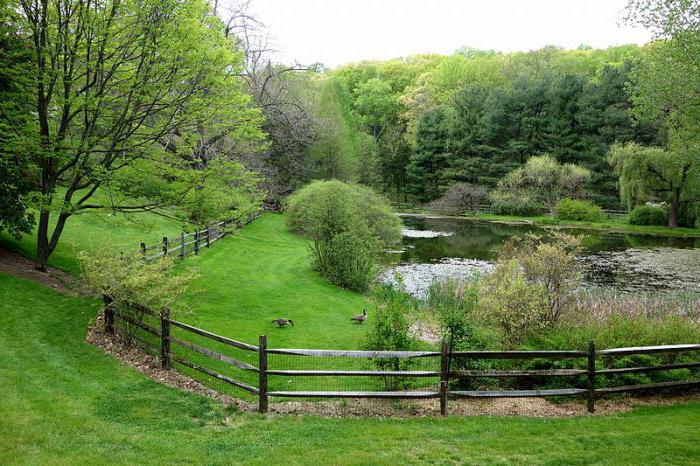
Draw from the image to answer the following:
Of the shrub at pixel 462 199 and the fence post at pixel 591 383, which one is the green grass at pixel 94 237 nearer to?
the fence post at pixel 591 383

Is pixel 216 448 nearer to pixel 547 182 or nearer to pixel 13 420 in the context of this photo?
pixel 13 420

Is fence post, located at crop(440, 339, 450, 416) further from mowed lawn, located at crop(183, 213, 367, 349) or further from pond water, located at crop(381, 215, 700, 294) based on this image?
pond water, located at crop(381, 215, 700, 294)

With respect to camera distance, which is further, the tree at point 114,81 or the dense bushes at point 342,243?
the dense bushes at point 342,243

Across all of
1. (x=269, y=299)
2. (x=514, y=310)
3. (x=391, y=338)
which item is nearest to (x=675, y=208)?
(x=514, y=310)

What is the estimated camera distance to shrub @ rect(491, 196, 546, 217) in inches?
2229

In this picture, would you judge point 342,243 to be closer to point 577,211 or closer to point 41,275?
point 41,275

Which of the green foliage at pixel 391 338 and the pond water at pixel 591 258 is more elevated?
the green foliage at pixel 391 338

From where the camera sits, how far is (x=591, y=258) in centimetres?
3094

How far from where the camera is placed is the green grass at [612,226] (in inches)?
1672

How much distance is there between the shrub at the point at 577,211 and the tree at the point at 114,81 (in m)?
43.7

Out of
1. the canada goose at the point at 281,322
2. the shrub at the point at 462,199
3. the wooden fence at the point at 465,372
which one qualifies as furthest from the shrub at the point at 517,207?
the wooden fence at the point at 465,372

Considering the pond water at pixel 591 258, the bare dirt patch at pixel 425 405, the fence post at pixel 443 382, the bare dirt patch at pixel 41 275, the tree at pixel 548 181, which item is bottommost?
the pond water at pixel 591 258

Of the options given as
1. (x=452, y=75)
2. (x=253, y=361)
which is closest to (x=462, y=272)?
(x=253, y=361)

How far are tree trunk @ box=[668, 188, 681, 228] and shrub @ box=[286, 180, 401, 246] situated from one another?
2714 cm
